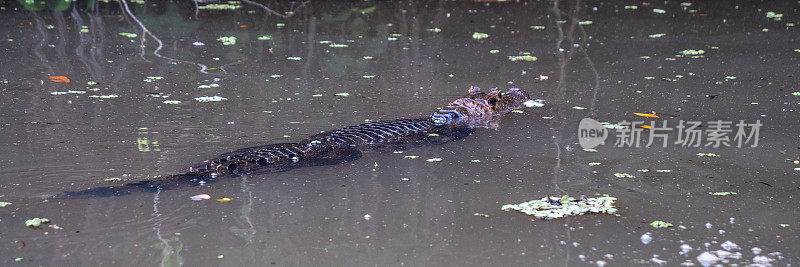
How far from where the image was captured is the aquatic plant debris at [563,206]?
3311mm

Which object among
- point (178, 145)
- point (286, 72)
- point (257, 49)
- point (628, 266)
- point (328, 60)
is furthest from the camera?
point (257, 49)

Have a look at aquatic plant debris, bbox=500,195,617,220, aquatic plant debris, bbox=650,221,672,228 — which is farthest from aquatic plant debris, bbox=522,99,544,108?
aquatic plant debris, bbox=650,221,672,228

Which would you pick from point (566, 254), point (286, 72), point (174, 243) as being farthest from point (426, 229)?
point (286, 72)

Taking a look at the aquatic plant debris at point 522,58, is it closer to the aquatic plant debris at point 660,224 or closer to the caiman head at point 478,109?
the caiman head at point 478,109

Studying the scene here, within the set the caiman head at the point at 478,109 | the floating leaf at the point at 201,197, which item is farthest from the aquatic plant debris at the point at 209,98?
the floating leaf at the point at 201,197

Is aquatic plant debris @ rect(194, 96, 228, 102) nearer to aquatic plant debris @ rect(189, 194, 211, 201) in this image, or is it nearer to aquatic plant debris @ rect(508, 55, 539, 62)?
aquatic plant debris @ rect(189, 194, 211, 201)

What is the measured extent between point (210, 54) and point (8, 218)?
13.0 feet

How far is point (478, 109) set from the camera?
509 cm

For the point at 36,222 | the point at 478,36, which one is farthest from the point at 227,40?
the point at 36,222

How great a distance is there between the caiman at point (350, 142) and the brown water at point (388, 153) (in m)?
0.12

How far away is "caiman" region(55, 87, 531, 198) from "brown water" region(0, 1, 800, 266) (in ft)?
0.39

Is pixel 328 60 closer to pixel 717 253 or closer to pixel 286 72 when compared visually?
pixel 286 72

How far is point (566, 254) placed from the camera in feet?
9.59

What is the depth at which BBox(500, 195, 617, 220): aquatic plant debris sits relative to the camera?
3.31 metres
